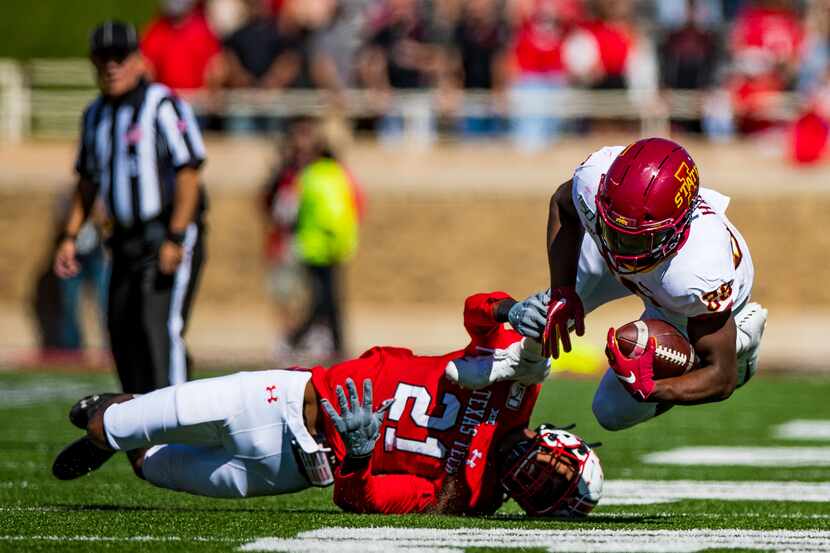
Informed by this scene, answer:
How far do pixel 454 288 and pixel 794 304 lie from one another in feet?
9.80

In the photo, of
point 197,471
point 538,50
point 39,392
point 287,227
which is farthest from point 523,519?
point 538,50

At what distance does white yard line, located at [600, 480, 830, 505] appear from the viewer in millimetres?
5789

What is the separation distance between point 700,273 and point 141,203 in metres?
2.76

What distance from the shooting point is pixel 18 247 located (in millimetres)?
14930

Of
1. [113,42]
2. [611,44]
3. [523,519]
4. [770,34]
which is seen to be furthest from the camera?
[611,44]

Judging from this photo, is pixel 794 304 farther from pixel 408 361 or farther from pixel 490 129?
pixel 408 361

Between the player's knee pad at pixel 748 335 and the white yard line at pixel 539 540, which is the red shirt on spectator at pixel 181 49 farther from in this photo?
the white yard line at pixel 539 540

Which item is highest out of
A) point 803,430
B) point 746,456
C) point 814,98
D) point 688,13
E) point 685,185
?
point 688,13

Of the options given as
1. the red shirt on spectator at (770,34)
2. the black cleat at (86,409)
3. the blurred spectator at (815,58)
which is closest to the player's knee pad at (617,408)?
the black cleat at (86,409)

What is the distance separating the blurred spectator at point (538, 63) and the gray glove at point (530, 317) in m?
8.88

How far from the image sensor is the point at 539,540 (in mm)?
4430

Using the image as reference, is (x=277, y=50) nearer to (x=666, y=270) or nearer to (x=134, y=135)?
(x=134, y=135)

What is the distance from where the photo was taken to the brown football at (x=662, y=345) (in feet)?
15.1

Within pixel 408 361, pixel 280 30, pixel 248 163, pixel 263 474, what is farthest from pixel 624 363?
pixel 248 163
